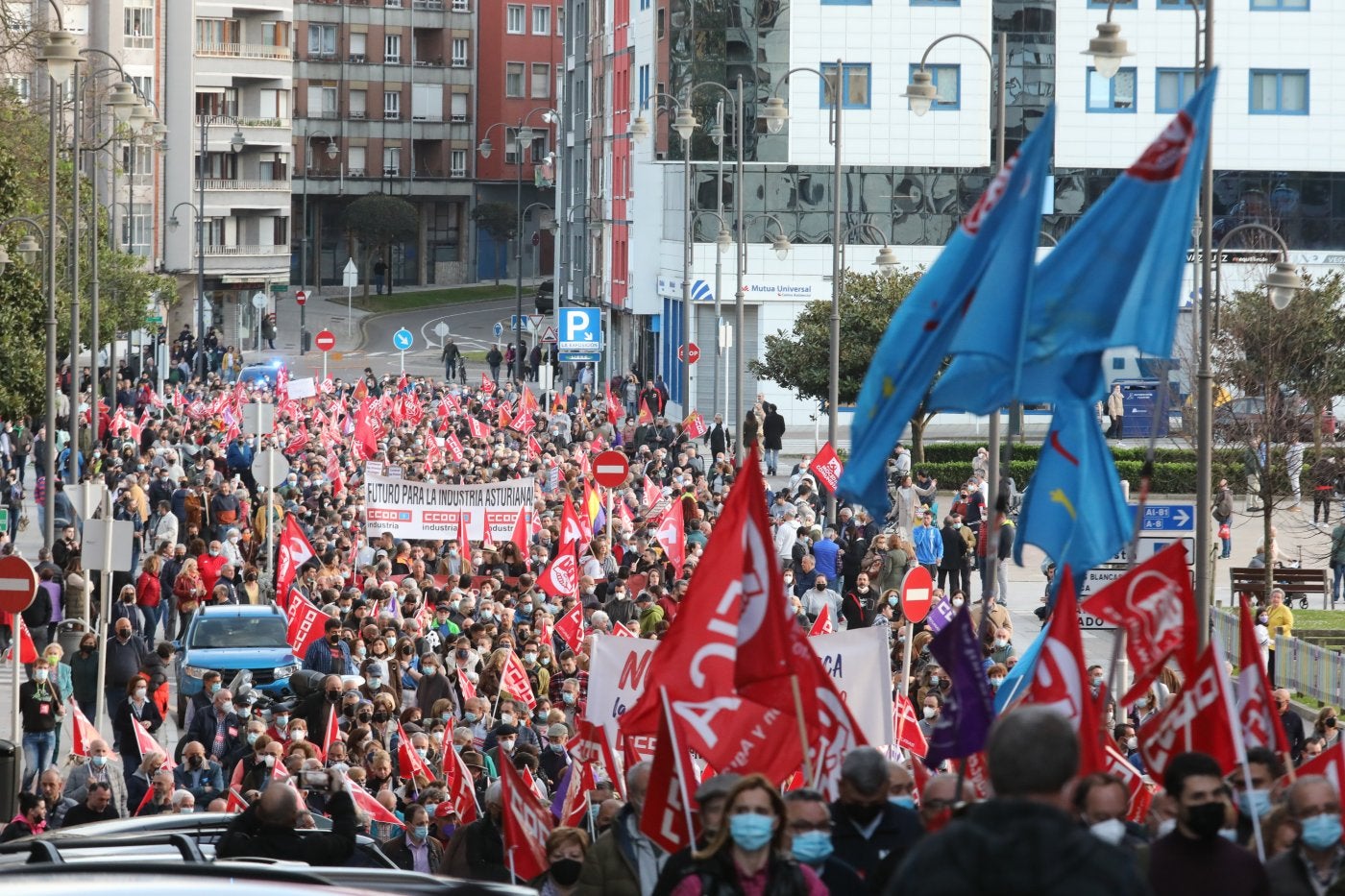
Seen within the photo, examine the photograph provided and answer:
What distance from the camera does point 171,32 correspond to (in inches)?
3553

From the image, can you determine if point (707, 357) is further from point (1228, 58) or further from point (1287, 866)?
point (1287, 866)

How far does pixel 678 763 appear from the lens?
8.72 meters

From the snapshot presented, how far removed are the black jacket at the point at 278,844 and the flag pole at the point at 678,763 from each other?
163 cm

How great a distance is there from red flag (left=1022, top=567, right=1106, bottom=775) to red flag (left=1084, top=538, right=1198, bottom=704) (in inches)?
50.7

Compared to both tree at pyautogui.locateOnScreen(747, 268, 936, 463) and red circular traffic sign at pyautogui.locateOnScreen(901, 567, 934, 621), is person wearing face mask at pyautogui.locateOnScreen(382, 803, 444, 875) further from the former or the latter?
tree at pyautogui.locateOnScreen(747, 268, 936, 463)

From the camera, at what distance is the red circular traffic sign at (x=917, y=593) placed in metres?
19.2

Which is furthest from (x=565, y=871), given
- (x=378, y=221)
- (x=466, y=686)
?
(x=378, y=221)

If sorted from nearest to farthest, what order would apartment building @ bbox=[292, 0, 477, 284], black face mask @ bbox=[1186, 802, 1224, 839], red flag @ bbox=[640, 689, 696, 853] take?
black face mask @ bbox=[1186, 802, 1224, 839]
red flag @ bbox=[640, 689, 696, 853]
apartment building @ bbox=[292, 0, 477, 284]

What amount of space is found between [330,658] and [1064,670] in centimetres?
1181

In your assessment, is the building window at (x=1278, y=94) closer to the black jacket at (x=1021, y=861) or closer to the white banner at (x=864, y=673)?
the white banner at (x=864, y=673)

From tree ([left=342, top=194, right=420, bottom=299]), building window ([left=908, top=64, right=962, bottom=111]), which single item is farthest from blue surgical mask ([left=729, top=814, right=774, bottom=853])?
tree ([left=342, top=194, right=420, bottom=299])

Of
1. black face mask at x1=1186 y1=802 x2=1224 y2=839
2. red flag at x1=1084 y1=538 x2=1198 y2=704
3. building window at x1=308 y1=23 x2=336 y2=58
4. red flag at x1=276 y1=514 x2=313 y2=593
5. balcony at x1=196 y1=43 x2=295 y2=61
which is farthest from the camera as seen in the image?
building window at x1=308 y1=23 x2=336 y2=58

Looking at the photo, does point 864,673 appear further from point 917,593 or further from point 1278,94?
point 1278,94

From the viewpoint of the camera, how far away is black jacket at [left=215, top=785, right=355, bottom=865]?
9.43 meters
